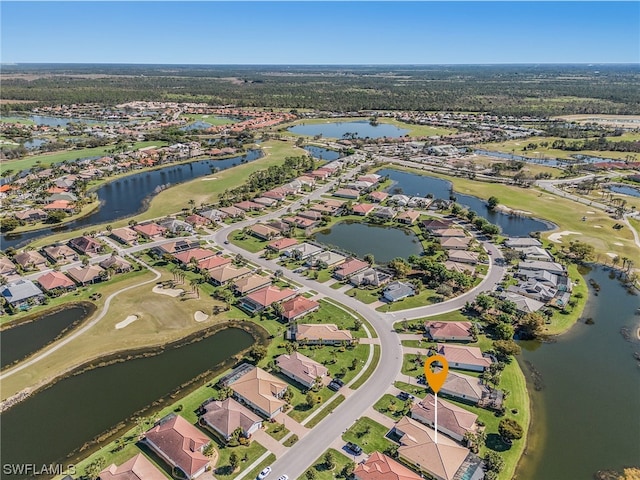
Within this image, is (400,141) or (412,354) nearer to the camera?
(412,354)

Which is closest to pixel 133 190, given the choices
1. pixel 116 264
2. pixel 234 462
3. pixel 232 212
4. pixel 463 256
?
pixel 232 212

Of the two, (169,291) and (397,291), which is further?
(169,291)

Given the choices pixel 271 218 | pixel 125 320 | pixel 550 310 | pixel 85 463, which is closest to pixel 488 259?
pixel 550 310

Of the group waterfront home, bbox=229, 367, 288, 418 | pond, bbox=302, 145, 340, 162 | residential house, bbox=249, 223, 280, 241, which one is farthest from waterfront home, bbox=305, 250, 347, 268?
pond, bbox=302, 145, 340, 162

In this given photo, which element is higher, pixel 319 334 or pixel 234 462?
pixel 319 334

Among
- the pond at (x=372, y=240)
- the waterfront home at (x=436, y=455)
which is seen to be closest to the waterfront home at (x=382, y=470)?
the waterfront home at (x=436, y=455)

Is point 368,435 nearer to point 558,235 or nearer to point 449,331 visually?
point 449,331

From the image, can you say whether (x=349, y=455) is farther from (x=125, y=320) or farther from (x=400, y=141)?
(x=400, y=141)
